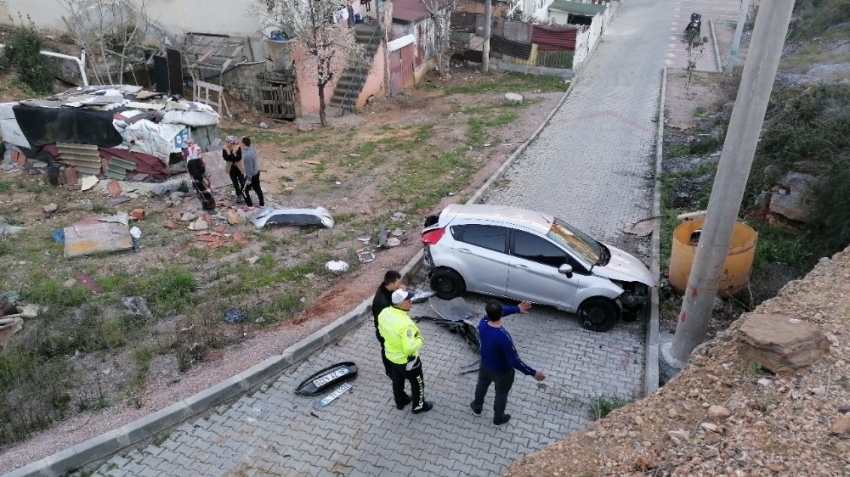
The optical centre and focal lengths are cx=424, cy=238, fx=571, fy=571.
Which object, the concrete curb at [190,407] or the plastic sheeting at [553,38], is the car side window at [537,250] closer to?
the concrete curb at [190,407]

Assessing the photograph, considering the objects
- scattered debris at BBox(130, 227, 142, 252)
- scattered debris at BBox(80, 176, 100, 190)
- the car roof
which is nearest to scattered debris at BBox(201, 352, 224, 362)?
the car roof

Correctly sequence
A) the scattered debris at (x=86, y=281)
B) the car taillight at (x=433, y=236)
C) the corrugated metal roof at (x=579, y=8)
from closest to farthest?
the car taillight at (x=433, y=236) → the scattered debris at (x=86, y=281) → the corrugated metal roof at (x=579, y=8)

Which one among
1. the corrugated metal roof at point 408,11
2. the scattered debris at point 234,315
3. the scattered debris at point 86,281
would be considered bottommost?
the scattered debris at point 234,315

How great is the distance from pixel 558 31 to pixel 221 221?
20.1 metres

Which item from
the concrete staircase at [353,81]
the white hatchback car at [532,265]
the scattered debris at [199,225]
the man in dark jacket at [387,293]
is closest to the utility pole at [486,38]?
the concrete staircase at [353,81]

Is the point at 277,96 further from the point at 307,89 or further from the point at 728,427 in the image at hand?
the point at 728,427

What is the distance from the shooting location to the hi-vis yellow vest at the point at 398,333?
586 centimetres

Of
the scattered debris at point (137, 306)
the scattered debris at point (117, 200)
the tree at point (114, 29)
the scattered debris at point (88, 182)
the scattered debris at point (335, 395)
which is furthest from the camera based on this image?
the tree at point (114, 29)

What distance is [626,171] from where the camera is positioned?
15.1 metres

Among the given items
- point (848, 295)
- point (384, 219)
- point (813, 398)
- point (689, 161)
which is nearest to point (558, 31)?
point (689, 161)

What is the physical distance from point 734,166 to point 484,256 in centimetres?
360

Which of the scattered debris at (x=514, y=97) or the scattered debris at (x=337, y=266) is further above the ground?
the scattered debris at (x=514, y=97)

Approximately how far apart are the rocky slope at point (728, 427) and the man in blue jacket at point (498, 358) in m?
0.97

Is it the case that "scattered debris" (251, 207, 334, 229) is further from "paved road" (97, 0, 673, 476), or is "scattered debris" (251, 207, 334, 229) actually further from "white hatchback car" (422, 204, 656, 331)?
"paved road" (97, 0, 673, 476)
